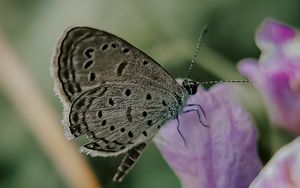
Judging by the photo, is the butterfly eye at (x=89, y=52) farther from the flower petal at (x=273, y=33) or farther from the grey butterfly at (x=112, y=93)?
the flower petal at (x=273, y=33)

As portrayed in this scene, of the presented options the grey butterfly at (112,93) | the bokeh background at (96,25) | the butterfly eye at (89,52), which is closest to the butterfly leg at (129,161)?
the grey butterfly at (112,93)

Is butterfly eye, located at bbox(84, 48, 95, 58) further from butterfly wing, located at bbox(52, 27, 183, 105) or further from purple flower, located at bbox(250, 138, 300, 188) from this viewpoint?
purple flower, located at bbox(250, 138, 300, 188)

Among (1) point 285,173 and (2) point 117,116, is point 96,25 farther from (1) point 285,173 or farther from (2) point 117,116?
(1) point 285,173

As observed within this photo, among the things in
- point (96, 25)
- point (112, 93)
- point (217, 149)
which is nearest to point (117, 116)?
point (112, 93)

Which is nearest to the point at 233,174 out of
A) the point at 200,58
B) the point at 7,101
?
the point at 200,58

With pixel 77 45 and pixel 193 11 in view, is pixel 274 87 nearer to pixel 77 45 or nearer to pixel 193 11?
pixel 77 45

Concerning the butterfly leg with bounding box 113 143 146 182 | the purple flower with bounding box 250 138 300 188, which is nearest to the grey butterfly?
the butterfly leg with bounding box 113 143 146 182
